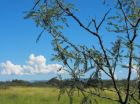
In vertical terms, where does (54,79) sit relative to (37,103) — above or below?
below

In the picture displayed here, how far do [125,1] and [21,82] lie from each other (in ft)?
244

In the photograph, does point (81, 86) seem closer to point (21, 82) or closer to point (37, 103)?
point (37, 103)

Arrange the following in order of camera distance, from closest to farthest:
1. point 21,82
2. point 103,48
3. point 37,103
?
point 103,48 < point 37,103 < point 21,82

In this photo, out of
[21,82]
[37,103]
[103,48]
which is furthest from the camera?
[21,82]

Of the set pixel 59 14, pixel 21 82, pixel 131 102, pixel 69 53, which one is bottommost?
pixel 131 102

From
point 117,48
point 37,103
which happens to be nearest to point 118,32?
point 117,48

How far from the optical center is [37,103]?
135ft

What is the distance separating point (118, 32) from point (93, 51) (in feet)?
1.23

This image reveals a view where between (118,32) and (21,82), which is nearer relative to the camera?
(118,32)

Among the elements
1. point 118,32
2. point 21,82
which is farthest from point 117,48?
point 21,82

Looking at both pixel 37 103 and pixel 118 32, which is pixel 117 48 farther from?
pixel 37 103

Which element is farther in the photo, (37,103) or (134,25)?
(37,103)

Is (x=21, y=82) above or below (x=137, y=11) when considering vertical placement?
above

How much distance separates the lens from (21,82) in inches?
3162
